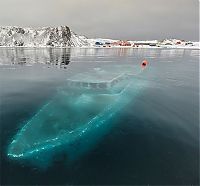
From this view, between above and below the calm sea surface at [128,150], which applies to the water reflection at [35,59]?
below

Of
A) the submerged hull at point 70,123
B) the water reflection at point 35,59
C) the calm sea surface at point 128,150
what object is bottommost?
the water reflection at point 35,59

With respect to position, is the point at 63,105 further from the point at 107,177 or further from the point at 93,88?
the point at 107,177

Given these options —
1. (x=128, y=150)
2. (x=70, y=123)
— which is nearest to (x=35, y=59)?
(x=70, y=123)

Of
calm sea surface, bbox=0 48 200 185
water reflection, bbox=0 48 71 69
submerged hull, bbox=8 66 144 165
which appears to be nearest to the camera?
calm sea surface, bbox=0 48 200 185

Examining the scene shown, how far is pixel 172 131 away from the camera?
43.6ft

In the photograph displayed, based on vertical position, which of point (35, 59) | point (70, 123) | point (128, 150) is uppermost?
point (70, 123)

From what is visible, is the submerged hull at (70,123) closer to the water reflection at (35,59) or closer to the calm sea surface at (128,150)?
the calm sea surface at (128,150)

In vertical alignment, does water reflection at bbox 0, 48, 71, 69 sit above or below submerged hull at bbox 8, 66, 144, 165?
below

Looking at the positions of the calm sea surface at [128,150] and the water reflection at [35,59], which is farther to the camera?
the water reflection at [35,59]

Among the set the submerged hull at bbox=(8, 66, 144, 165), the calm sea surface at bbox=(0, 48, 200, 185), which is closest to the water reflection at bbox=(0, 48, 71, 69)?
the submerged hull at bbox=(8, 66, 144, 165)

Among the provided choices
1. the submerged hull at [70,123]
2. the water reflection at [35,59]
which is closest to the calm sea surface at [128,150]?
the submerged hull at [70,123]

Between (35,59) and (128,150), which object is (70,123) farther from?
(35,59)

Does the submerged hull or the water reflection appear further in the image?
the water reflection

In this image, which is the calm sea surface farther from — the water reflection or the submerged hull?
the water reflection
